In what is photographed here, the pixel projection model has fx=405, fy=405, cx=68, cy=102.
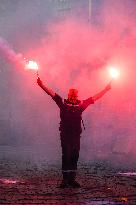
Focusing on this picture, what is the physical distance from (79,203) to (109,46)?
39.9 feet

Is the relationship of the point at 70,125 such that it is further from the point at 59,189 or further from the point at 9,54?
the point at 9,54

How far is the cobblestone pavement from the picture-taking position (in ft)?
22.2

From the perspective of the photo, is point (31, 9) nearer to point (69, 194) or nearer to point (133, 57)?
A: point (133, 57)

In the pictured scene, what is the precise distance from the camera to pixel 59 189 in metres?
7.91

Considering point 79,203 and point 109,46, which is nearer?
point 79,203

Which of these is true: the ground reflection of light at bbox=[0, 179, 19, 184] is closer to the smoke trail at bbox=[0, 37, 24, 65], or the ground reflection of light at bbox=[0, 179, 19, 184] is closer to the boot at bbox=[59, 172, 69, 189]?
the boot at bbox=[59, 172, 69, 189]

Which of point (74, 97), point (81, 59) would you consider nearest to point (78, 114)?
point (74, 97)

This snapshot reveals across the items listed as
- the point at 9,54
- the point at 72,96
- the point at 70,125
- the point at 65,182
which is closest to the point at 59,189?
the point at 65,182

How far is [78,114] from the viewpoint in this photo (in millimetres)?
8445

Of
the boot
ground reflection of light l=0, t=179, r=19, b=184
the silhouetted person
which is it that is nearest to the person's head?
the silhouetted person

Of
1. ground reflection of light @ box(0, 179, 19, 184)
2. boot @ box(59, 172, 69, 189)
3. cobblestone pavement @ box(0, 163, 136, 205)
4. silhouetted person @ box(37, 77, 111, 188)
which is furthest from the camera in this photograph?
ground reflection of light @ box(0, 179, 19, 184)

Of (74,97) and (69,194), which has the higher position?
(74,97)

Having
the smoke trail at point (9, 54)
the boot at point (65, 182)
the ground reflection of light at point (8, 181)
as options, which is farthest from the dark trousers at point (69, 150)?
the smoke trail at point (9, 54)

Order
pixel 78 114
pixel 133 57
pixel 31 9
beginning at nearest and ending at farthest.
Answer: pixel 78 114 → pixel 133 57 → pixel 31 9
